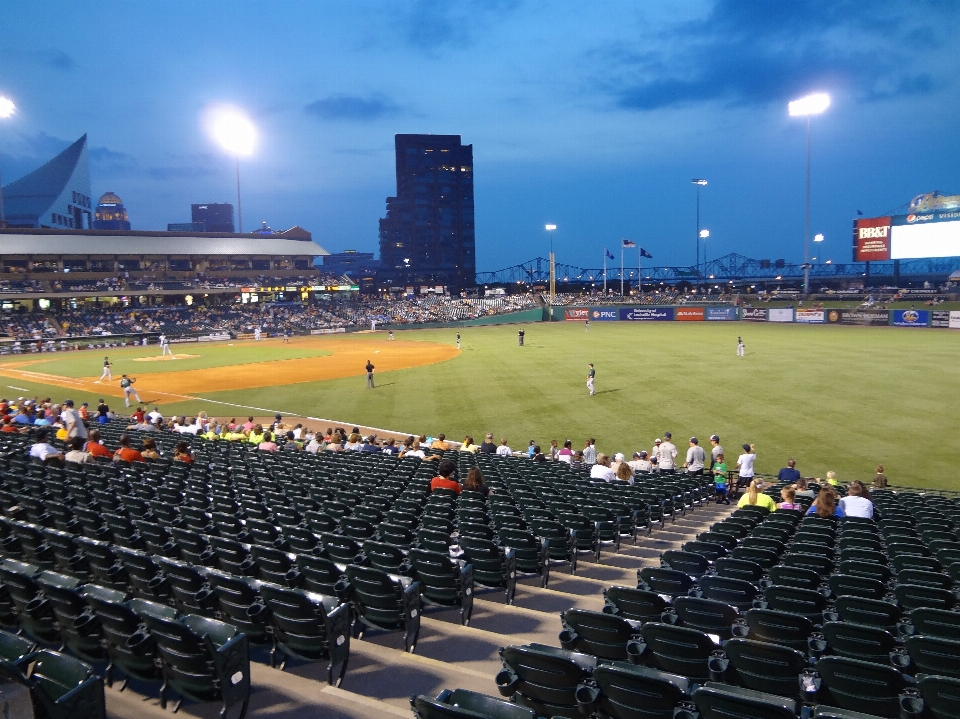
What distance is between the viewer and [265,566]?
6.44 m

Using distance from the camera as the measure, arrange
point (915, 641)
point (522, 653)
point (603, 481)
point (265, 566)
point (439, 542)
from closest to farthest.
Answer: point (522, 653), point (915, 641), point (265, 566), point (439, 542), point (603, 481)

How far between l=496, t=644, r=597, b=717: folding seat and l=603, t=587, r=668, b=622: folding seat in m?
1.36

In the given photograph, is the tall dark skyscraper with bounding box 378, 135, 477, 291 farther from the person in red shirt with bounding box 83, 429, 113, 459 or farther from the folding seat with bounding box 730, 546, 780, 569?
the folding seat with bounding box 730, 546, 780, 569

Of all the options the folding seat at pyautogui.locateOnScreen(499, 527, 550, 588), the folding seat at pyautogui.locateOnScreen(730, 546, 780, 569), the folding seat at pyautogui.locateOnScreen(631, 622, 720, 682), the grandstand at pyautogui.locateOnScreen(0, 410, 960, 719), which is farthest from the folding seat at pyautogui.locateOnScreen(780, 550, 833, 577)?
the folding seat at pyautogui.locateOnScreen(631, 622, 720, 682)

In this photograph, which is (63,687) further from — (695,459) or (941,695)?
(695,459)

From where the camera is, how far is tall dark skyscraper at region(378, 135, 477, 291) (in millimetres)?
186375

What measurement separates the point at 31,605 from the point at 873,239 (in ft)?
281

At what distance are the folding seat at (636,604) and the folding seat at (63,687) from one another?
3.99 meters

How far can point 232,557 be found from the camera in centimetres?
691

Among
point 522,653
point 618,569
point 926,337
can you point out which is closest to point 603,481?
point 618,569

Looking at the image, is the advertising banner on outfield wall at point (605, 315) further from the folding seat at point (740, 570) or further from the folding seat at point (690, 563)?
the folding seat at point (740, 570)

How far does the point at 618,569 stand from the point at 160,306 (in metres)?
89.3

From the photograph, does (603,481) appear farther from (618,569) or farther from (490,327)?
(490,327)

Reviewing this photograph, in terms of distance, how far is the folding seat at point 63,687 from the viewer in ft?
11.4
